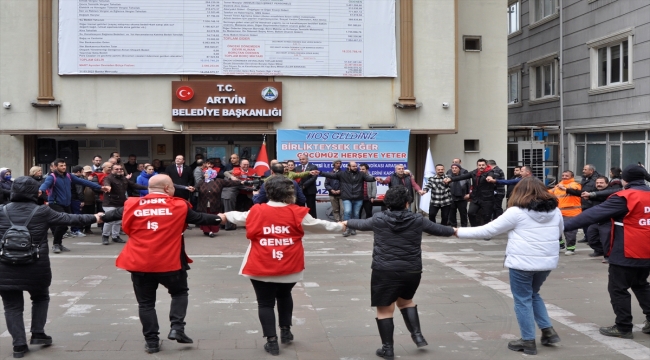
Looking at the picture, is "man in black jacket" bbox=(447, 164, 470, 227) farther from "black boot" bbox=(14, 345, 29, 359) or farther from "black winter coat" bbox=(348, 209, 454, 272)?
"black boot" bbox=(14, 345, 29, 359)

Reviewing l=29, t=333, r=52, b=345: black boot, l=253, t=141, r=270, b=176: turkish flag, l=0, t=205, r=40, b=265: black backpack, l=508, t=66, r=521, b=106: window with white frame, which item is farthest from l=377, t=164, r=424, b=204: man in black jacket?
l=508, t=66, r=521, b=106: window with white frame

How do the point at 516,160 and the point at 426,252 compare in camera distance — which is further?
the point at 516,160

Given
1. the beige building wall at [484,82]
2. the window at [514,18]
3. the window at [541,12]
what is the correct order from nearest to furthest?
the beige building wall at [484,82] → the window at [541,12] → the window at [514,18]

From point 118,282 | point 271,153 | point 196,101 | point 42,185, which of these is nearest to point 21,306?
point 118,282

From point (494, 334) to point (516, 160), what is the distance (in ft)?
66.5

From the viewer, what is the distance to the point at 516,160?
88.6 ft

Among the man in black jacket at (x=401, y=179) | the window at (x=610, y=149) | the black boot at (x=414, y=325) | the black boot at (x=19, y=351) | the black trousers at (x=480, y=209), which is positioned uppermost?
the window at (x=610, y=149)

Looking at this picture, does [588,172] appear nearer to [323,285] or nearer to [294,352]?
[323,285]

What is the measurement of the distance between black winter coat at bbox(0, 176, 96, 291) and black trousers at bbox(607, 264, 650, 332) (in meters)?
5.54

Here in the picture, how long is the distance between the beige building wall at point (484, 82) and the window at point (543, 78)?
6616mm

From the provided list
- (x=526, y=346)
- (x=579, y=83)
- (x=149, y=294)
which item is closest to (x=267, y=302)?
(x=149, y=294)

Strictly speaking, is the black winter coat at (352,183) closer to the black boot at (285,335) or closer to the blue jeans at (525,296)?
the black boot at (285,335)

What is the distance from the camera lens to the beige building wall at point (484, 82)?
21547 mm

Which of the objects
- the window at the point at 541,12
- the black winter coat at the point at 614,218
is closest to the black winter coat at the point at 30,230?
the black winter coat at the point at 614,218
